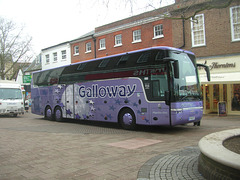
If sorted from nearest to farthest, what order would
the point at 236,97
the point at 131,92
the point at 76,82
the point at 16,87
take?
the point at 131,92 → the point at 76,82 → the point at 236,97 → the point at 16,87

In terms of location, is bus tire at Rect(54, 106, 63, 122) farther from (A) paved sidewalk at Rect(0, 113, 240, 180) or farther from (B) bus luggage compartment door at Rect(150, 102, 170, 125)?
(B) bus luggage compartment door at Rect(150, 102, 170, 125)

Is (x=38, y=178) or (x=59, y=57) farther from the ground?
(x=59, y=57)

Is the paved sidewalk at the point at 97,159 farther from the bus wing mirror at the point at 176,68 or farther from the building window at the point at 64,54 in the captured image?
the building window at the point at 64,54

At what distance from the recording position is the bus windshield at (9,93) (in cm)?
1899

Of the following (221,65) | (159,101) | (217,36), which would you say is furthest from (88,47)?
(159,101)

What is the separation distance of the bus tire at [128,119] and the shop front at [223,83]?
8.62 m

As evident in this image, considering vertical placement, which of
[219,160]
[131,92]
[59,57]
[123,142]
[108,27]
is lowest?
[123,142]

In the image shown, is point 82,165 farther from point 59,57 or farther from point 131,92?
point 59,57

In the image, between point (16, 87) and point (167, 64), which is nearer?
point (167, 64)

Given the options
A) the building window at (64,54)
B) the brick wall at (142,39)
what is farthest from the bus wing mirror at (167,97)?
the building window at (64,54)

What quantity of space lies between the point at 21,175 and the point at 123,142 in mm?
3788

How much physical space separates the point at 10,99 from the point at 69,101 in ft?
25.9

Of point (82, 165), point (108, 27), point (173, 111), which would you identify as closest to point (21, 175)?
point (82, 165)

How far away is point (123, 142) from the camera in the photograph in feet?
25.6
